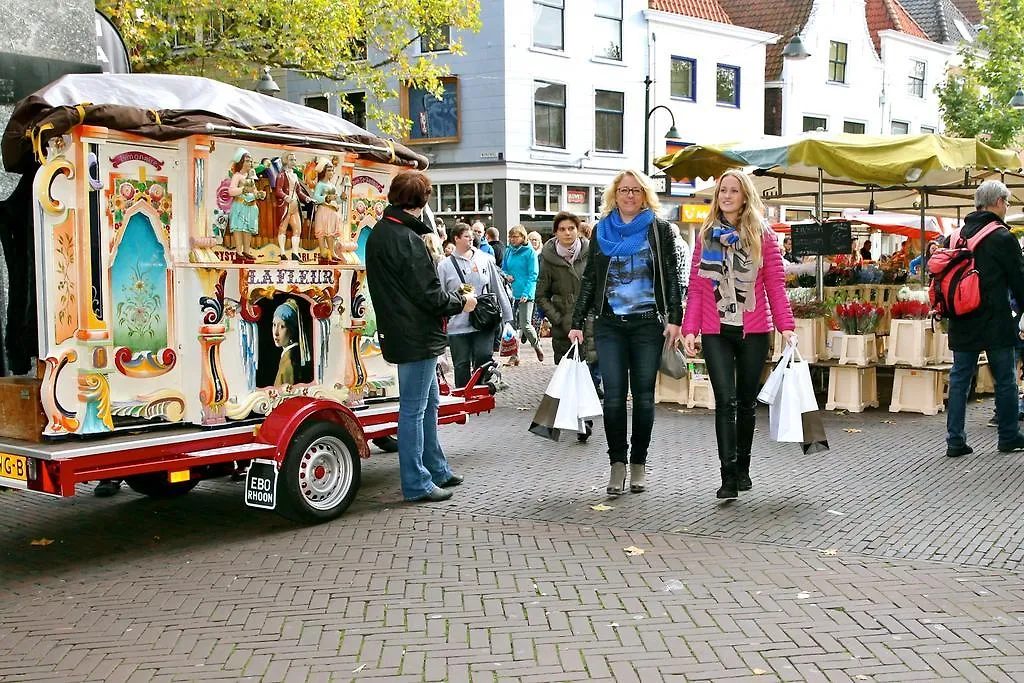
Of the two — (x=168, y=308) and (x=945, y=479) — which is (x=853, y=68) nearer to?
(x=945, y=479)

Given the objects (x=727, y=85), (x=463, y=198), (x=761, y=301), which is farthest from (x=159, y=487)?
(x=727, y=85)

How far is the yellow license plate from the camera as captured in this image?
530 centimetres

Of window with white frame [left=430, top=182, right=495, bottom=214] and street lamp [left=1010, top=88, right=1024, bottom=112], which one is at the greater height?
street lamp [left=1010, top=88, right=1024, bottom=112]

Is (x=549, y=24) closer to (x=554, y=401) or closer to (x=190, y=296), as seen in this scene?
(x=554, y=401)

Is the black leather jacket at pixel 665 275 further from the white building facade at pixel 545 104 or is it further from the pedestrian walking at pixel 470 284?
the white building facade at pixel 545 104

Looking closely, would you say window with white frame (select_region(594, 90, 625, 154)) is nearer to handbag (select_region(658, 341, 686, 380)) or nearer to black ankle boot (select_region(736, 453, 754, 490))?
handbag (select_region(658, 341, 686, 380))

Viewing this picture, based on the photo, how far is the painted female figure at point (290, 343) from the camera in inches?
249

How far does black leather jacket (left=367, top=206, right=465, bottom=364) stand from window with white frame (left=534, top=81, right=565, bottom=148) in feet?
71.3

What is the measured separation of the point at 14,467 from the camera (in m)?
5.38

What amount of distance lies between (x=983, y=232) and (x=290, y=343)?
5.17 meters

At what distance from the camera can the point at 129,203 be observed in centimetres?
559

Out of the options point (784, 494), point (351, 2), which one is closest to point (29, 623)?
point (784, 494)

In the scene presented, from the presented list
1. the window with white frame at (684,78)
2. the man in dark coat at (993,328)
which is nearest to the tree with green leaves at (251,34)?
the man in dark coat at (993,328)

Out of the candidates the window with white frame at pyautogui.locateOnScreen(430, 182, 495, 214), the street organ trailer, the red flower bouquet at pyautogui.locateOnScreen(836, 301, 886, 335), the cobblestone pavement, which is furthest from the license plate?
the window with white frame at pyautogui.locateOnScreen(430, 182, 495, 214)
